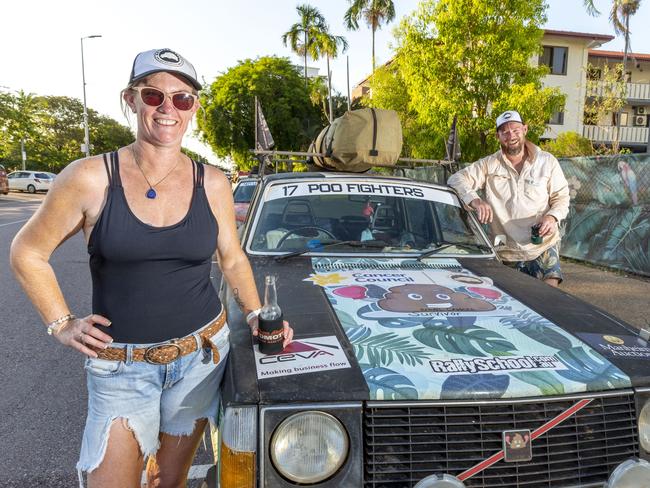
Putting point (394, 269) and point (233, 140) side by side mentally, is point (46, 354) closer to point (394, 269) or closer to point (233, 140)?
point (394, 269)

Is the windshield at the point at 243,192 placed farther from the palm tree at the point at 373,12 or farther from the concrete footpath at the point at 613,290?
the palm tree at the point at 373,12

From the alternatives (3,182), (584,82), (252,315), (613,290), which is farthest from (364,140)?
(3,182)

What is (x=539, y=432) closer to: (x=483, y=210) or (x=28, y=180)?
(x=483, y=210)

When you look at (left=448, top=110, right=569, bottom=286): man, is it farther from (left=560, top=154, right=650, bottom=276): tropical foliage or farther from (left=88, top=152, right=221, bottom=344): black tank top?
(left=560, top=154, right=650, bottom=276): tropical foliage

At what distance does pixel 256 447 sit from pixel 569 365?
1186 mm

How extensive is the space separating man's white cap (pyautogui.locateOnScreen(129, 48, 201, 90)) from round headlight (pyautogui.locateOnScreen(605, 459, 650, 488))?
6.67ft

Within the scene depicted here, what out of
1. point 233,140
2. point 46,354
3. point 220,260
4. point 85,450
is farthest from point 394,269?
point 233,140

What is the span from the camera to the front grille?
1659 mm

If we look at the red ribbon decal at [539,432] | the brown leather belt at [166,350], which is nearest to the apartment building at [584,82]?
the red ribbon decal at [539,432]

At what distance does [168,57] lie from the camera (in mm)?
1817

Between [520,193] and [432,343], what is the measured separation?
224 cm

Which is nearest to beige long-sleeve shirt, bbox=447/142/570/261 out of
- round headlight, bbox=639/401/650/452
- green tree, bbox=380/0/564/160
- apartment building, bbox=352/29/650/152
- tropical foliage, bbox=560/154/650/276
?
round headlight, bbox=639/401/650/452

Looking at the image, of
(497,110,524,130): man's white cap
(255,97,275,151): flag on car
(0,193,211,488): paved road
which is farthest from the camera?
(255,97,275,151): flag on car

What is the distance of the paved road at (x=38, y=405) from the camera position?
2861mm
